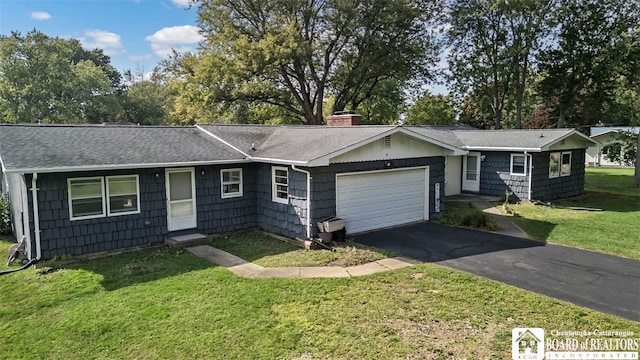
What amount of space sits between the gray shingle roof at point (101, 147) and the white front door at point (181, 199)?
0.54m

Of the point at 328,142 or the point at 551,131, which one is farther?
the point at 551,131

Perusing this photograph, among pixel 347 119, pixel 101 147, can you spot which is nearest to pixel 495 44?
pixel 347 119

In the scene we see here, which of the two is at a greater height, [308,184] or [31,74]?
[31,74]

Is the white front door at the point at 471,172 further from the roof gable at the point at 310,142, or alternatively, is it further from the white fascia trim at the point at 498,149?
the roof gable at the point at 310,142

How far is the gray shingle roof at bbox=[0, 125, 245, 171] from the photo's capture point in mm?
9216

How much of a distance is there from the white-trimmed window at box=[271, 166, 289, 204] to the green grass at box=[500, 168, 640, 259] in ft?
23.5

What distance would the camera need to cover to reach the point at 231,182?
12188 millimetres

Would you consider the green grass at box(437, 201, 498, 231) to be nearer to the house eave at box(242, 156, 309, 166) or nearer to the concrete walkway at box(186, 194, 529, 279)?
the concrete walkway at box(186, 194, 529, 279)

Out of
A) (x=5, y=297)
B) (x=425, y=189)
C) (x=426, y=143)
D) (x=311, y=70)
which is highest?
(x=311, y=70)

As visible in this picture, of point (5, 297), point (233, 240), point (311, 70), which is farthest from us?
point (311, 70)

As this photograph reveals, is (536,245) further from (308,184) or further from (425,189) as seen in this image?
(308,184)

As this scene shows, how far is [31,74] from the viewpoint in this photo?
1566 inches

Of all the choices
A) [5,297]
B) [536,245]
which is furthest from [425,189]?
[5,297]

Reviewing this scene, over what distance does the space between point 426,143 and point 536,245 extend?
4.43 m
